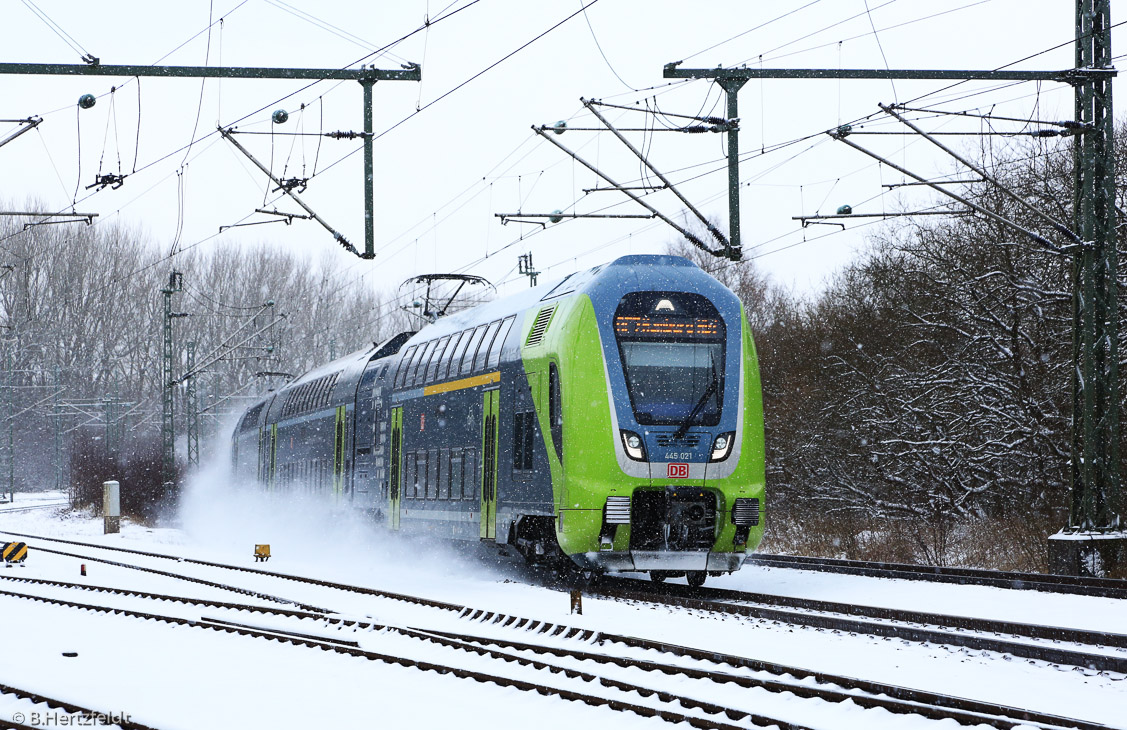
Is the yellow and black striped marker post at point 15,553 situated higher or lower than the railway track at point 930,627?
lower

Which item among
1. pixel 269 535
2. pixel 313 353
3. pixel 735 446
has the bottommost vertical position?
pixel 269 535

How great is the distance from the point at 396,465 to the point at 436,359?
2316 mm

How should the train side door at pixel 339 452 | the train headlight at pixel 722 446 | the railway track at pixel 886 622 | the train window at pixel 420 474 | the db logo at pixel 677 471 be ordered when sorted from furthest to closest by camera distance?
1. the train side door at pixel 339 452
2. the train window at pixel 420 474
3. the train headlight at pixel 722 446
4. the db logo at pixel 677 471
5. the railway track at pixel 886 622

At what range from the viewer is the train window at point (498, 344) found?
17.5 metres

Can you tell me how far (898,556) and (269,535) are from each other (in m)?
16.9

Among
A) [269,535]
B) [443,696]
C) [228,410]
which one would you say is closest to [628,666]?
[443,696]

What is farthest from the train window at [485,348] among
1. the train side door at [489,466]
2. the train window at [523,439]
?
the train window at [523,439]

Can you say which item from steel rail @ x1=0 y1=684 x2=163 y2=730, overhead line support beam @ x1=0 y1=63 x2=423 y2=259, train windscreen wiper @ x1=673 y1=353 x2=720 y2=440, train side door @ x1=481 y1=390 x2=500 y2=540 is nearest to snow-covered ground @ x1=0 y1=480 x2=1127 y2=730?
steel rail @ x1=0 y1=684 x2=163 y2=730

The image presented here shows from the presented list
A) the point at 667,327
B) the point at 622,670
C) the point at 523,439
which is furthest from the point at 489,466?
the point at 622,670

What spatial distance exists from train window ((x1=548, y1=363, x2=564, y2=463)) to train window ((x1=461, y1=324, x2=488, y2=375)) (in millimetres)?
3375

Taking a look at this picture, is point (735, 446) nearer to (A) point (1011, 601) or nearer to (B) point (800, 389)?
(A) point (1011, 601)

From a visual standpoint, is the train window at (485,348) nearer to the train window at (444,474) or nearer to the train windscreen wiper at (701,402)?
the train window at (444,474)

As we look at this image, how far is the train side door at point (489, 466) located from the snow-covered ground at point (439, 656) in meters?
0.82

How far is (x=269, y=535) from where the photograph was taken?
32.5m
